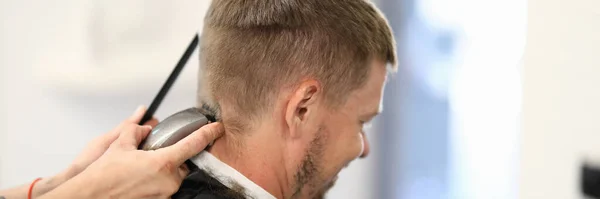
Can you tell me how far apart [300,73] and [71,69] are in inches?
31.3

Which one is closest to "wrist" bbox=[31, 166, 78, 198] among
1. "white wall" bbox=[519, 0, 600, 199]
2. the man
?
the man

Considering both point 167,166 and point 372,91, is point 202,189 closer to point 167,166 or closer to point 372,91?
point 167,166

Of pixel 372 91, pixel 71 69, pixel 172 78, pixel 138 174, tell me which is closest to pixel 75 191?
pixel 138 174

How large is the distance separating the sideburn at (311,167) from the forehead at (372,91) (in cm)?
7

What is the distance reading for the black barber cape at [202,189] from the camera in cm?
83

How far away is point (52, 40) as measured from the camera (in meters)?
1.38

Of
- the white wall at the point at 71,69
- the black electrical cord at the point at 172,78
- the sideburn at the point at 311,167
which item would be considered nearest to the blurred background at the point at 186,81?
the white wall at the point at 71,69

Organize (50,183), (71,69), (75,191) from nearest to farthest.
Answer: (75,191) < (50,183) < (71,69)

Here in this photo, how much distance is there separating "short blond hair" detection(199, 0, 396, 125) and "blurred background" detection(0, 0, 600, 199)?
43 centimetres

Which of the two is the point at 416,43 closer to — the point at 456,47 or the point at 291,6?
the point at 456,47

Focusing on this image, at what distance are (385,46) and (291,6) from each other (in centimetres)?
17

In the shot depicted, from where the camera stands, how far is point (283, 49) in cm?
83

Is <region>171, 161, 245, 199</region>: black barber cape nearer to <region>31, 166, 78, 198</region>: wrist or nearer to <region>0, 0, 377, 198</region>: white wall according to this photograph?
<region>31, 166, 78, 198</region>: wrist

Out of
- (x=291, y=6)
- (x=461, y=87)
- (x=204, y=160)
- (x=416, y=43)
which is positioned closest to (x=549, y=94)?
(x=291, y=6)
